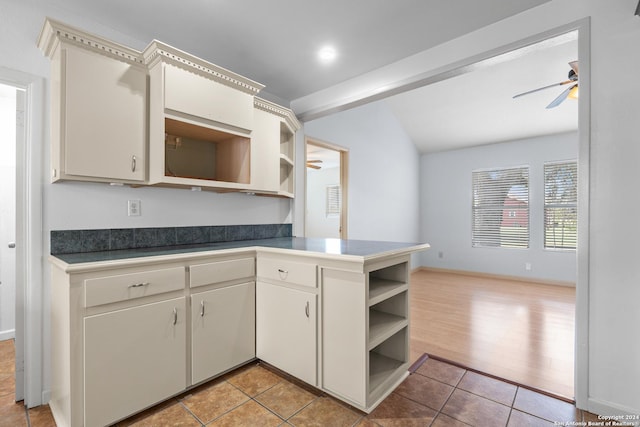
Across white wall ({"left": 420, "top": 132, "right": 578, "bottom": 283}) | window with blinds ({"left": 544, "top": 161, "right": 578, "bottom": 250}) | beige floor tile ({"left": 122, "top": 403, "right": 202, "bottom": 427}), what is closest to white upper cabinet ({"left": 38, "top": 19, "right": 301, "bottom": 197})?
beige floor tile ({"left": 122, "top": 403, "right": 202, "bottom": 427})

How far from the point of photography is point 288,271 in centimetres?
198

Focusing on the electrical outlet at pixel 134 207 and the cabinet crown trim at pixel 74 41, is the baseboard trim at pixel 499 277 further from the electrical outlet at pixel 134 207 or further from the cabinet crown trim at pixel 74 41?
the cabinet crown trim at pixel 74 41

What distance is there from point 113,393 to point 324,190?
6823 mm

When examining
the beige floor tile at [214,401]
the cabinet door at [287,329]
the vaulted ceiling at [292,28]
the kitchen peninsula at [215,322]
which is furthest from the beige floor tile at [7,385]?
the vaulted ceiling at [292,28]

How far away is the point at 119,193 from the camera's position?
2057mm

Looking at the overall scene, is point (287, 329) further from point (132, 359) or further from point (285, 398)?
point (132, 359)

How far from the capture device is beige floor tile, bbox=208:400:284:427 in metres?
1.62

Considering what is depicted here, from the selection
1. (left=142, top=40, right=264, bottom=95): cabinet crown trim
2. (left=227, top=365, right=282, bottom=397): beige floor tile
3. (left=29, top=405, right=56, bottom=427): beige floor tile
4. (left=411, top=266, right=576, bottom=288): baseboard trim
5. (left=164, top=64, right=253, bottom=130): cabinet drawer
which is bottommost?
(left=411, top=266, right=576, bottom=288): baseboard trim

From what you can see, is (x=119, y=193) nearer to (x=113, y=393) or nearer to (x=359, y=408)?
(x=113, y=393)

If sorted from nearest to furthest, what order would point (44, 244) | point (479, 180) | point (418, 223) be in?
point (44, 244)
point (479, 180)
point (418, 223)

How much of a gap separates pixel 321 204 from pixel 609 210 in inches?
262

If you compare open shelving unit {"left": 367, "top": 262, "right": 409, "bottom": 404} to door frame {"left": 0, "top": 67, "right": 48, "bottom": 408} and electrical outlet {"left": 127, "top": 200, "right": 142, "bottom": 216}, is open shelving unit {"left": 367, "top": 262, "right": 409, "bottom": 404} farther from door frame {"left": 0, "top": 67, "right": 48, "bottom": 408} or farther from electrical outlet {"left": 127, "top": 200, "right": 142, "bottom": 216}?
door frame {"left": 0, "top": 67, "right": 48, "bottom": 408}

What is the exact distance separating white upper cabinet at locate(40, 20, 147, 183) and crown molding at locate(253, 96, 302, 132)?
88cm

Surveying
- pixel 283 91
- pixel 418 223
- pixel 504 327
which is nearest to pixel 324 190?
pixel 418 223
